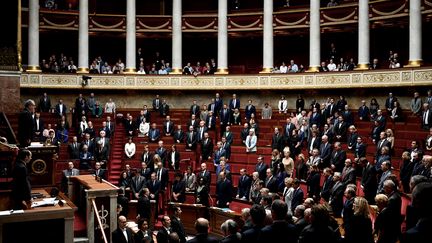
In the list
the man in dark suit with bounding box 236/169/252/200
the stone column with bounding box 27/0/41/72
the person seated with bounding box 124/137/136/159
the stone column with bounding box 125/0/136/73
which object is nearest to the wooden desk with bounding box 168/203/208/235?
the man in dark suit with bounding box 236/169/252/200

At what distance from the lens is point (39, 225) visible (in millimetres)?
6844

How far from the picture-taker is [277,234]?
524 centimetres

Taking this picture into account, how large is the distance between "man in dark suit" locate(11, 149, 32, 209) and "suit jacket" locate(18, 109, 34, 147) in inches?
57.2

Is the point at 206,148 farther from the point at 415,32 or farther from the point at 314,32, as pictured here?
the point at 415,32

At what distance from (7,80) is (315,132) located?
8825 millimetres

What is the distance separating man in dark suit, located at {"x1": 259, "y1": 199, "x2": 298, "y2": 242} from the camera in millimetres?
5230

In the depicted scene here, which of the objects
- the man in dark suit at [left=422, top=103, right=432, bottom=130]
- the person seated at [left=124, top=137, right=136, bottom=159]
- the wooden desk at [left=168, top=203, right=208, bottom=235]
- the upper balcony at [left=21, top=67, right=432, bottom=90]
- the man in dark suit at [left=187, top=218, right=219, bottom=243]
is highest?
the upper balcony at [left=21, top=67, right=432, bottom=90]

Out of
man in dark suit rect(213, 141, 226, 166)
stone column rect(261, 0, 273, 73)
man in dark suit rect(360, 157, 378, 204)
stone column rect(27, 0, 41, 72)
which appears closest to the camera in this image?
man in dark suit rect(360, 157, 378, 204)

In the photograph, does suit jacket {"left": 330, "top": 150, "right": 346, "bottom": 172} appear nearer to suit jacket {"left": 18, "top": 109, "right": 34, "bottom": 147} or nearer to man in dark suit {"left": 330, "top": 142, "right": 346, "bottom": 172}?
man in dark suit {"left": 330, "top": 142, "right": 346, "bottom": 172}

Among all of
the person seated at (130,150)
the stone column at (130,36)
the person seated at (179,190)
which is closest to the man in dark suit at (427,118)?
the person seated at (179,190)

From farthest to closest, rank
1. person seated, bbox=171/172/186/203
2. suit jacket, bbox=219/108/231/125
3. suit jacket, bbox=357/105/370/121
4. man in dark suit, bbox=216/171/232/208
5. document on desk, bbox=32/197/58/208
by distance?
suit jacket, bbox=219/108/231/125 → suit jacket, bbox=357/105/370/121 → person seated, bbox=171/172/186/203 → man in dark suit, bbox=216/171/232/208 → document on desk, bbox=32/197/58/208

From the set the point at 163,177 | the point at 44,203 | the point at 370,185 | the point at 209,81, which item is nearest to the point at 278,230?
the point at 44,203

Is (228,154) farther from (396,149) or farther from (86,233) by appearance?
(86,233)

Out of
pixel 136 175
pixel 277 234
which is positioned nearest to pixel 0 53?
pixel 136 175
